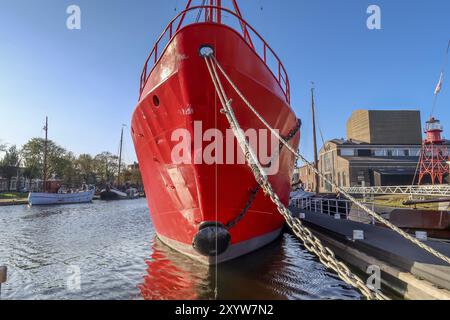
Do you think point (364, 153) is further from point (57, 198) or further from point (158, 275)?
point (57, 198)

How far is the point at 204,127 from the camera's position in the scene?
546 centimetres

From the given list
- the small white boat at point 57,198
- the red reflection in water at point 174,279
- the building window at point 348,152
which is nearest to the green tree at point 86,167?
the small white boat at point 57,198

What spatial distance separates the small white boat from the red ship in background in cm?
3262

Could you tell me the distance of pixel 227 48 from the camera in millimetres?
5547

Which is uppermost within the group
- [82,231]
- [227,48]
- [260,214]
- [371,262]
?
[227,48]

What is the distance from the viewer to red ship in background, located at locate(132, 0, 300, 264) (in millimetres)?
5395

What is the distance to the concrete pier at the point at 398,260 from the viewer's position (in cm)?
409

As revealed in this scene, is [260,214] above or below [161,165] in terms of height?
below

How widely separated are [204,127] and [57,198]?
124ft

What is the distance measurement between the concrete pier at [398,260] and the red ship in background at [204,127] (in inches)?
88.8

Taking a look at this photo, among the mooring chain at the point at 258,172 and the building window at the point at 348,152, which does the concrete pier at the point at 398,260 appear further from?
the building window at the point at 348,152
